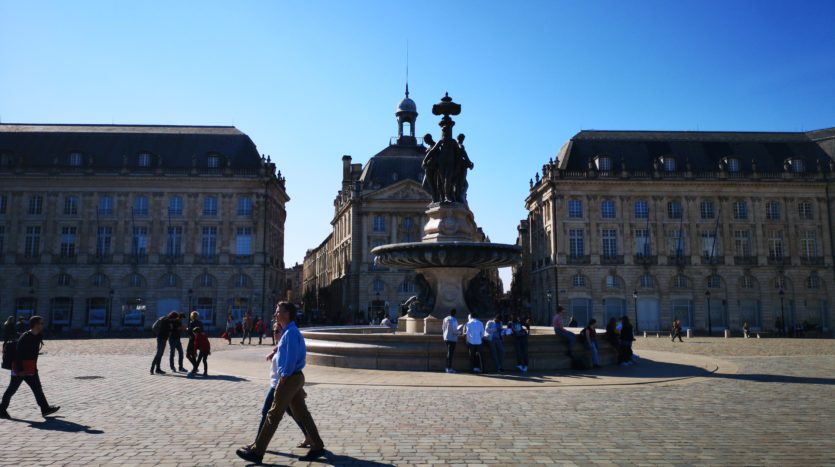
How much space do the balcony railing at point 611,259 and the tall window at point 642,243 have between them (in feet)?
5.56

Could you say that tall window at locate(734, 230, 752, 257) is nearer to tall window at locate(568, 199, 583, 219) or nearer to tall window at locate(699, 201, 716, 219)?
tall window at locate(699, 201, 716, 219)

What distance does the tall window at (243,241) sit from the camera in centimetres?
5519

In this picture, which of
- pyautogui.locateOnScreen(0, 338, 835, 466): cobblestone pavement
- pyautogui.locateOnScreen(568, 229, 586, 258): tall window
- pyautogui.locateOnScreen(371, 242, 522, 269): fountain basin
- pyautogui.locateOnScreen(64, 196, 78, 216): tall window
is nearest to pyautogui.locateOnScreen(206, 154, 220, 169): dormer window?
pyautogui.locateOnScreen(64, 196, 78, 216): tall window

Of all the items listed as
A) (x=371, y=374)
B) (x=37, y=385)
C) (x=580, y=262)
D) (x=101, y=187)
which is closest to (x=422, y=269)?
(x=371, y=374)

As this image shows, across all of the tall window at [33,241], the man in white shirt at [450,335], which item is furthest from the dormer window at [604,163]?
the tall window at [33,241]

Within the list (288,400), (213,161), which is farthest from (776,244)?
(288,400)

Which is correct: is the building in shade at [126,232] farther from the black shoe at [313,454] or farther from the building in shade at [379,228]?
the black shoe at [313,454]

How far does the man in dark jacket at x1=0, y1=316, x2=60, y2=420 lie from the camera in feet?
30.7

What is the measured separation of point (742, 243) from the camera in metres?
57.5

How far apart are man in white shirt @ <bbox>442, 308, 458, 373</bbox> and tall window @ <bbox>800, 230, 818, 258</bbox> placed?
179 ft

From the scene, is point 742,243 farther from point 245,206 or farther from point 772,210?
point 245,206

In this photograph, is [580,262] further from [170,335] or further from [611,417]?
[611,417]

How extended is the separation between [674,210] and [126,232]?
159 ft

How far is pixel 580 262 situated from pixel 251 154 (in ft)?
103
